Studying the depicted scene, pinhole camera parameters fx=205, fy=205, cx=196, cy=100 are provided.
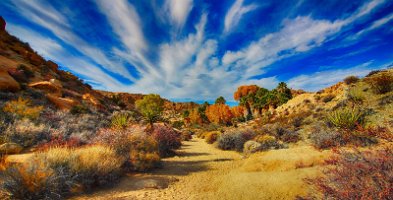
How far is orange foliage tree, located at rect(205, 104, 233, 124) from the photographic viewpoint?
6112cm

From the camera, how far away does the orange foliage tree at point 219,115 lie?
61125 mm

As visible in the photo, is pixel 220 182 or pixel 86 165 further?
pixel 220 182

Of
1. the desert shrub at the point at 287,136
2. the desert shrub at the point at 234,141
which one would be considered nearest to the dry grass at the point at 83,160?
the desert shrub at the point at 234,141

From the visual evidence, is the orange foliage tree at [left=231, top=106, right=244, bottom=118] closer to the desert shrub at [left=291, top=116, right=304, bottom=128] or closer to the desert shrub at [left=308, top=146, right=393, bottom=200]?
the desert shrub at [left=291, top=116, right=304, bottom=128]

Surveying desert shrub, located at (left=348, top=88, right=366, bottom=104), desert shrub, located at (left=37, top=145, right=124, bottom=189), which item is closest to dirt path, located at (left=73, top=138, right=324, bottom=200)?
desert shrub, located at (left=37, top=145, right=124, bottom=189)

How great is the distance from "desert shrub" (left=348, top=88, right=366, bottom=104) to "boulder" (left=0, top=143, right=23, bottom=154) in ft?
75.5

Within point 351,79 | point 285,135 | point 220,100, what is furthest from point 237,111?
point 285,135

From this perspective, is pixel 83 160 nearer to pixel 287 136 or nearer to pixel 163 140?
pixel 163 140

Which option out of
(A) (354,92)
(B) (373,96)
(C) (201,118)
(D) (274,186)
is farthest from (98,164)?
(C) (201,118)

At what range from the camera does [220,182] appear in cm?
768

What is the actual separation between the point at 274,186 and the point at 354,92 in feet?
59.8

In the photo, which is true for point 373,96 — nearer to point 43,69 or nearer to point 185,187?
point 185,187

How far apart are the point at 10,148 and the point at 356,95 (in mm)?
24161

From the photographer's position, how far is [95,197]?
5.65 metres
